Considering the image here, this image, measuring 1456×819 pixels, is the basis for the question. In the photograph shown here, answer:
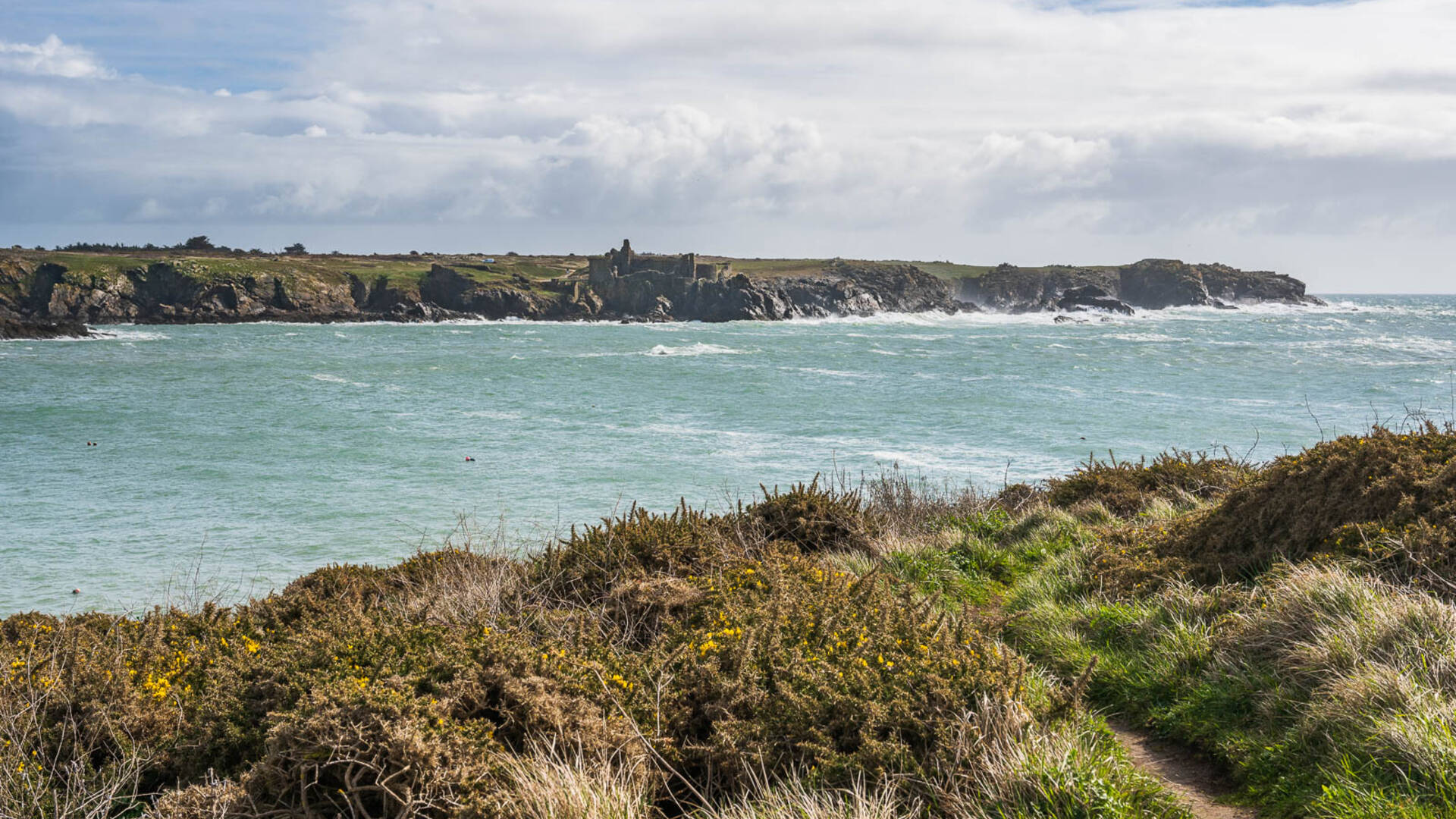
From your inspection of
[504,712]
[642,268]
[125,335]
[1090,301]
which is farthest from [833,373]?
[1090,301]

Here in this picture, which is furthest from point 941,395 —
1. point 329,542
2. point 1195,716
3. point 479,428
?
point 1195,716

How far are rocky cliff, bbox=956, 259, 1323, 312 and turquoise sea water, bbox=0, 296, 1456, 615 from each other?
241 feet

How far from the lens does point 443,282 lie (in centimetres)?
11225

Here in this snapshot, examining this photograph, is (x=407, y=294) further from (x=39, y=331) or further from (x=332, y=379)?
(x=332, y=379)

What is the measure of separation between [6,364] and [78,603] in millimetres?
45444

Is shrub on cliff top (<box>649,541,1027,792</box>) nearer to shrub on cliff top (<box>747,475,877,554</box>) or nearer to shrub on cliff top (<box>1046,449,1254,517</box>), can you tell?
shrub on cliff top (<box>747,475,877,554</box>)

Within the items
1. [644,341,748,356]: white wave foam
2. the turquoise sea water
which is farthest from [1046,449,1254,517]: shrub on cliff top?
[644,341,748,356]: white wave foam

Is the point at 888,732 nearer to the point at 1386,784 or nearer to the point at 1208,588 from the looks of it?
the point at 1386,784

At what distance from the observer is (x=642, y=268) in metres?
125

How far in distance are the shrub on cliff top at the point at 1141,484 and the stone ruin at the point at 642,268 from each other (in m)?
110

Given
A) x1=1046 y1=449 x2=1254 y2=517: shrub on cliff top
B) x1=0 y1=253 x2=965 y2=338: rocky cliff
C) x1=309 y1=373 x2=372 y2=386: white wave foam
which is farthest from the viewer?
x1=0 y1=253 x2=965 y2=338: rocky cliff

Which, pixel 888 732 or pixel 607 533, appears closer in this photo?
pixel 888 732

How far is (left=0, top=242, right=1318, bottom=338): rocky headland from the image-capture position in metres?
91.4

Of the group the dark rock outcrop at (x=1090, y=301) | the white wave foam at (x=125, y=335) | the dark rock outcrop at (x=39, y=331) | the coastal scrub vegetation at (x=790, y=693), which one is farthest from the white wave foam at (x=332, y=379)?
the dark rock outcrop at (x=1090, y=301)
